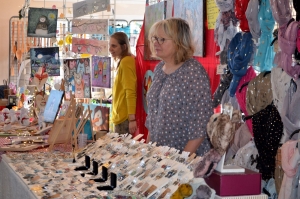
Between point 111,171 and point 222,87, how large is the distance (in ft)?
5.40

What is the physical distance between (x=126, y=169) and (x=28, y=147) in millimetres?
1436

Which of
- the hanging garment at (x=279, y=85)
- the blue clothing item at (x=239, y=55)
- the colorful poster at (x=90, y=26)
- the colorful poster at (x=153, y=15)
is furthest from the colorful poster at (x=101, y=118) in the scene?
the hanging garment at (x=279, y=85)

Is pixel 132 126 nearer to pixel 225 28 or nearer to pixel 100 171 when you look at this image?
pixel 225 28

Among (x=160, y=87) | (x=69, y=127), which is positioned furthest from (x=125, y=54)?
(x=160, y=87)

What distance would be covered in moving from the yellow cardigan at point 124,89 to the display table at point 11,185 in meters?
2.05

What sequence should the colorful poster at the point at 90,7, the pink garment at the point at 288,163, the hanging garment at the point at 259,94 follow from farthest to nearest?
1. the colorful poster at the point at 90,7
2. the hanging garment at the point at 259,94
3. the pink garment at the point at 288,163

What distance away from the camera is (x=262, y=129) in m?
3.19

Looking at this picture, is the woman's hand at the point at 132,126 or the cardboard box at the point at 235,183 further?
the woman's hand at the point at 132,126

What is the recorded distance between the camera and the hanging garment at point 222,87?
3.79 metres

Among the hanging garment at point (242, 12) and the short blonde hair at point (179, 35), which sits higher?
the hanging garment at point (242, 12)

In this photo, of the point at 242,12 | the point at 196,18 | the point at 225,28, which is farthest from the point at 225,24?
the point at 196,18

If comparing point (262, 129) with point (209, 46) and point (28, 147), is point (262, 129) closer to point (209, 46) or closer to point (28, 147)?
point (209, 46)

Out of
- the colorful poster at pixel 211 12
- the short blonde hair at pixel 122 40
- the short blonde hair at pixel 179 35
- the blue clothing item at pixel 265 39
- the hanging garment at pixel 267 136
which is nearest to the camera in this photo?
the short blonde hair at pixel 179 35

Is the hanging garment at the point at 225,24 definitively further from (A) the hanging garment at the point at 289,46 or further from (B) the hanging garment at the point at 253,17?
(A) the hanging garment at the point at 289,46
